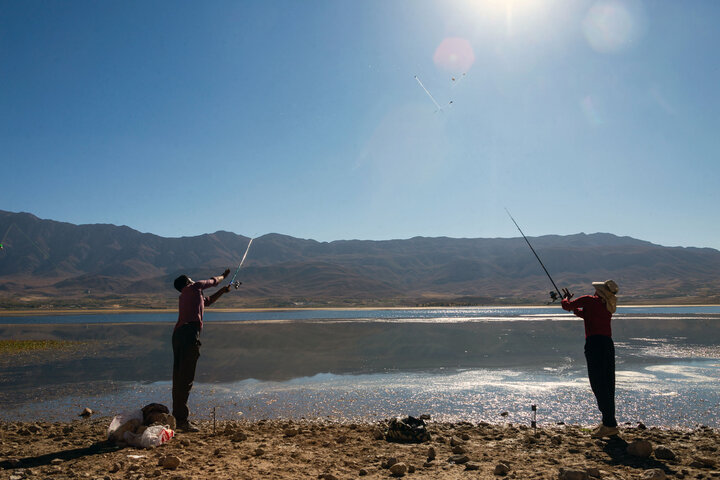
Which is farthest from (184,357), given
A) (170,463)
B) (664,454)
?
(664,454)

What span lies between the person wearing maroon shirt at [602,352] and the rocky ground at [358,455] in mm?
397

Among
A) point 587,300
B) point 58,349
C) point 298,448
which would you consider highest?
point 587,300

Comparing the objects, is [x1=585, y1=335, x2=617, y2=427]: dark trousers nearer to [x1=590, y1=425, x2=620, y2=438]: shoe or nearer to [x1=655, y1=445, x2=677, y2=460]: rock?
[x1=590, y1=425, x2=620, y2=438]: shoe

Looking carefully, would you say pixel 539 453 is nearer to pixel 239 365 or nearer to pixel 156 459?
pixel 156 459

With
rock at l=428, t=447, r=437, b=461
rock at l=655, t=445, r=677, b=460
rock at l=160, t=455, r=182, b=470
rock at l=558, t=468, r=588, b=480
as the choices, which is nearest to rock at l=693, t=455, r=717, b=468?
rock at l=655, t=445, r=677, b=460

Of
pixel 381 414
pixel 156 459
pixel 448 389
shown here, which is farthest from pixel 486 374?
pixel 156 459

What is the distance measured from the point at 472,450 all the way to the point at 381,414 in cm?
400

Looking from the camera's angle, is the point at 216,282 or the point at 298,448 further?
the point at 216,282

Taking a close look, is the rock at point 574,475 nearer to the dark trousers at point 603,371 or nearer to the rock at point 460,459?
the rock at point 460,459

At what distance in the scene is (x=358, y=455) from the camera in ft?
22.7

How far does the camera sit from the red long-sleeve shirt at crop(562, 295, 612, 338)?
7945mm

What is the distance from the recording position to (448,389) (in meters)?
13.8

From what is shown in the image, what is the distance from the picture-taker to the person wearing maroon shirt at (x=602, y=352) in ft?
25.3

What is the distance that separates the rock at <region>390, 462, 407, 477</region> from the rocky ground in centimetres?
1
